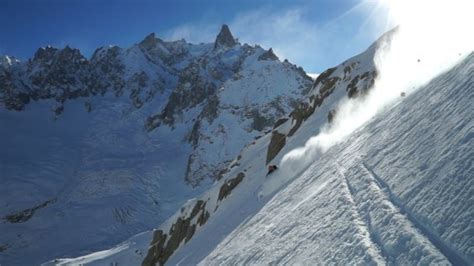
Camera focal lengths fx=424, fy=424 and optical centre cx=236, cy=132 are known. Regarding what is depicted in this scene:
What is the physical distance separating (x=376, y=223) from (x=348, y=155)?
21.3 feet

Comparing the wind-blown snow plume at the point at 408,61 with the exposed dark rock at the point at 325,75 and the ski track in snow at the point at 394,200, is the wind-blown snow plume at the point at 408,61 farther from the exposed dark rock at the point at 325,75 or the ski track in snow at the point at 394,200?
the exposed dark rock at the point at 325,75

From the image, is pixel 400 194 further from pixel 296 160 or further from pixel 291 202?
Answer: pixel 296 160

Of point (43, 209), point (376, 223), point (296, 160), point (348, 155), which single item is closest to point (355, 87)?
point (296, 160)

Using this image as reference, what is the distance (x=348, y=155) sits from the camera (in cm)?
1538

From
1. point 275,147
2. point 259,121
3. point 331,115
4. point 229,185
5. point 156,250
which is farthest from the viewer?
point 259,121

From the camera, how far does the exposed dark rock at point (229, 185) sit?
37125mm

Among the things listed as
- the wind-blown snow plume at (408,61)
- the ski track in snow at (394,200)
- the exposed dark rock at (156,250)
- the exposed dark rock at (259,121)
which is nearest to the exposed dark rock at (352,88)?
the wind-blown snow plume at (408,61)

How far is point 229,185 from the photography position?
3784 cm

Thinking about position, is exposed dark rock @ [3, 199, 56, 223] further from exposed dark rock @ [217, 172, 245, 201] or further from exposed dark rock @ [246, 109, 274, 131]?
exposed dark rock @ [217, 172, 245, 201]

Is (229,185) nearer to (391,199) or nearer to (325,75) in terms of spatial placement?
(325,75)

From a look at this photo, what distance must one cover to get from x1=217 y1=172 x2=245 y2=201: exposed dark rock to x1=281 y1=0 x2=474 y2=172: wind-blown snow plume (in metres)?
8.62

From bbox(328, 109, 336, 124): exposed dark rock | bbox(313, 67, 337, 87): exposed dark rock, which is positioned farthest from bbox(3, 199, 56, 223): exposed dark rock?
bbox(328, 109, 336, 124): exposed dark rock

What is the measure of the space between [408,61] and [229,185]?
2071cm

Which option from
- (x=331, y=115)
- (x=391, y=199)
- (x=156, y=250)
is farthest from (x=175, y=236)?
(x=391, y=199)
